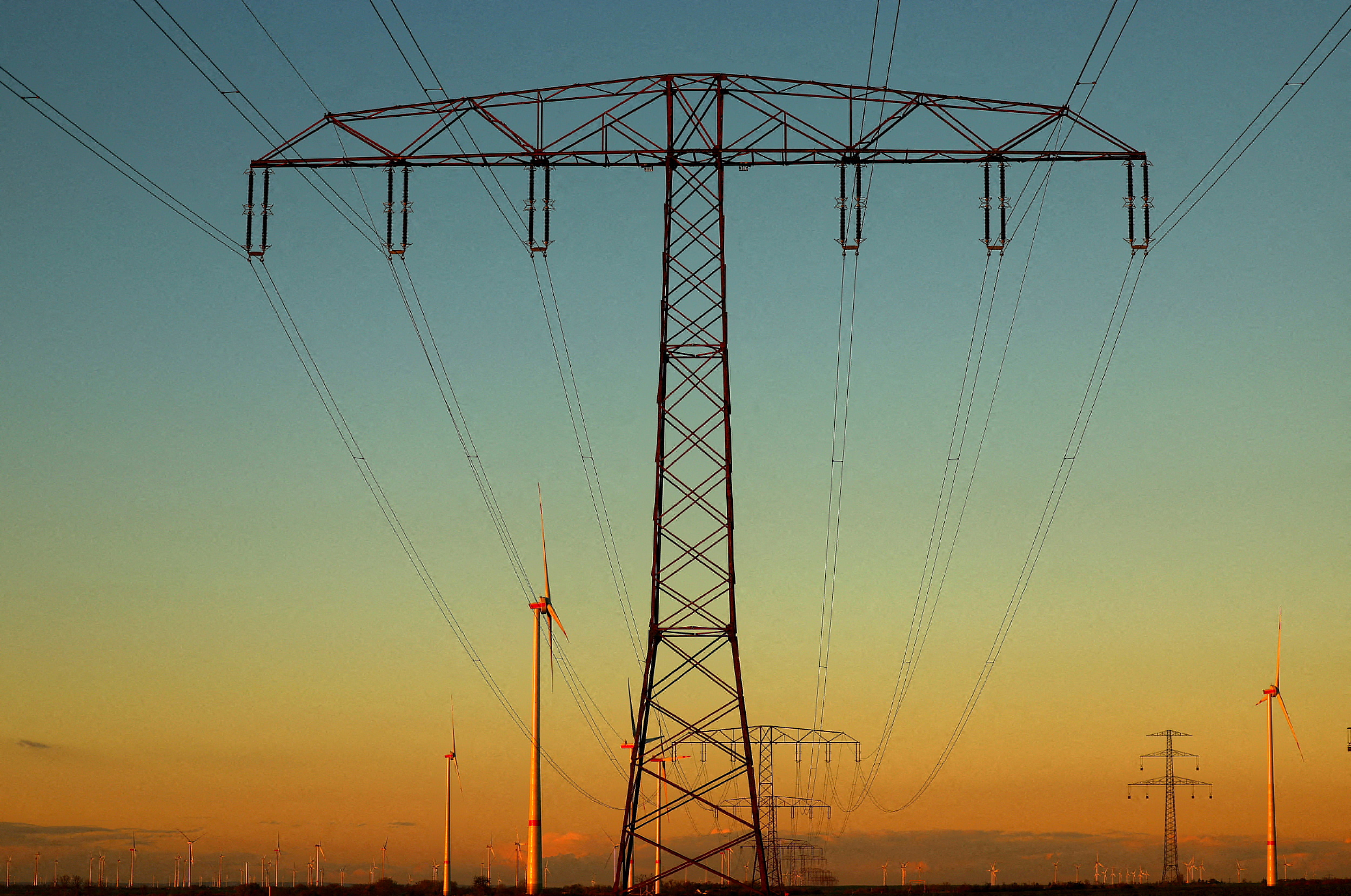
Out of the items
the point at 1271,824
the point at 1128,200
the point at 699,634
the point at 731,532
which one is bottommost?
the point at 1271,824

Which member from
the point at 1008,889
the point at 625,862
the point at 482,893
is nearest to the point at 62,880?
the point at 482,893

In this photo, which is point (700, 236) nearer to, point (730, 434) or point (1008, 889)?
point (730, 434)

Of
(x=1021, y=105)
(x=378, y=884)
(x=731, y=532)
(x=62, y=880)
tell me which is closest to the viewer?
(x=1021, y=105)

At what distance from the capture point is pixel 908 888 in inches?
5600

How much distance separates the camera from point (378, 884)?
460 feet

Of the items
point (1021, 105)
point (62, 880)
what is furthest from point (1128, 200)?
point (62, 880)

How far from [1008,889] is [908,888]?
1468 inches

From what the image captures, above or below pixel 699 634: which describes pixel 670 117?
above

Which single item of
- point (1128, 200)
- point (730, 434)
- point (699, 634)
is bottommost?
point (699, 634)

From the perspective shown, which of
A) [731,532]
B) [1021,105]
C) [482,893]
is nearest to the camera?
[1021,105]

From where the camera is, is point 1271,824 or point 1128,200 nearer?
point 1128,200

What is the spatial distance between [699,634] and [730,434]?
682cm

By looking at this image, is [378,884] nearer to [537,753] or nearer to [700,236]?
[537,753]

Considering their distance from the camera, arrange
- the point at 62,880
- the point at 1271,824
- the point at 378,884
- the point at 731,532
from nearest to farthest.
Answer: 1. the point at 731,532
2. the point at 1271,824
3. the point at 378,884
4. the point at 62,880
